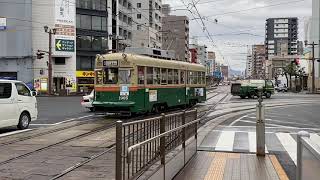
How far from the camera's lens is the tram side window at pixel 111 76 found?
72.4ft

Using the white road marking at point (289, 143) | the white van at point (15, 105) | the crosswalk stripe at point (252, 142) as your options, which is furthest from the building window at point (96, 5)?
the white road marking at point (289, 143)

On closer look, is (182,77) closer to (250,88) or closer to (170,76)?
(170,76)

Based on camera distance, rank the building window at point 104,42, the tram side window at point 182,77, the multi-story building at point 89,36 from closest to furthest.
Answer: the tram side window at point 182,77 < the multi-story building at point 89,36 < the building window at point 104,42

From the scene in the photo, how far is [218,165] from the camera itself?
405 inches

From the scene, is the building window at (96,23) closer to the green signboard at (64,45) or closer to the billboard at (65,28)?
the billboard at (65,28)

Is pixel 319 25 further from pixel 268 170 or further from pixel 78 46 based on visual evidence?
pixel 268 170

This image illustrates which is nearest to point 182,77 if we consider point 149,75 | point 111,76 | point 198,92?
point 198,92

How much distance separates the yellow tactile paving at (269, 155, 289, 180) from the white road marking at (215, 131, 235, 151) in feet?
5.32

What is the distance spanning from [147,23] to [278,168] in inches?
4254

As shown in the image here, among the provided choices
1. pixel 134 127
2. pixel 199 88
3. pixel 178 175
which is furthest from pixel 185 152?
pixel 199 88

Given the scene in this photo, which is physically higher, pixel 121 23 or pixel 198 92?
pixel 121 23

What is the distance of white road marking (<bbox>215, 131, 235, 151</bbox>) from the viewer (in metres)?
13.1

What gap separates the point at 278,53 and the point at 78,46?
88113mm

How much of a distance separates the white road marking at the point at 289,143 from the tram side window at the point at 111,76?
8219 mm
